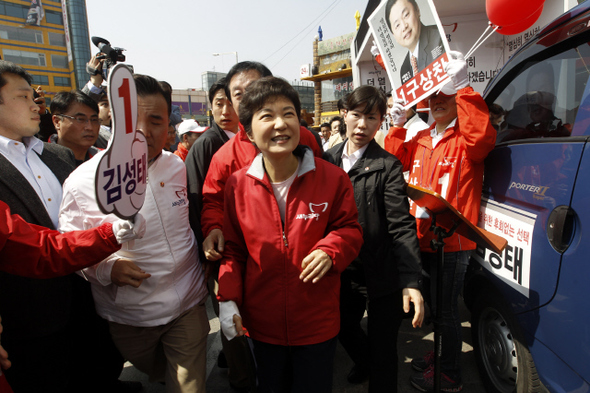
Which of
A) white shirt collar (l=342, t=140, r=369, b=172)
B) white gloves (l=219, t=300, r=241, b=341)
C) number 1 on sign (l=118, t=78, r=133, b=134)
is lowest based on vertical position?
white gloves (l=219, t=300, r=241, b=341)

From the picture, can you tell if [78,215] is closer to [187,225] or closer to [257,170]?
[187,225]

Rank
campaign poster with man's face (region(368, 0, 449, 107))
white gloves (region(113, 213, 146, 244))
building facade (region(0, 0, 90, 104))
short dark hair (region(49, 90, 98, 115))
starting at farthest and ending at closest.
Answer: building facade (region(0, 0, 90, 104)) < campaign poster with man's face (region(368, 0, 449, 107)) < short dark hair (region(49, 90, 98, 115)) < white gloves (region(113, 213, 146, 244))

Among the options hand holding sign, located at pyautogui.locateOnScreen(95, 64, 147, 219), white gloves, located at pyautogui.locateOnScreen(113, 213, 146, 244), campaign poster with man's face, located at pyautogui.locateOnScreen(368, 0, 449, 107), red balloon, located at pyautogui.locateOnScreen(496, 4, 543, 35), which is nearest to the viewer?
hand holding sign, located at pyautogui.locateOnScreen(95, 64, 147, 219)

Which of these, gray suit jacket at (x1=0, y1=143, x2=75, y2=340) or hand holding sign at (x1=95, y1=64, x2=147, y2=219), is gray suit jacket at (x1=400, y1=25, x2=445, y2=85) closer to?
hand holding sign at (x1=95, y1=64, x2=147, y2=219)

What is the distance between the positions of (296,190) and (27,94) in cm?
140

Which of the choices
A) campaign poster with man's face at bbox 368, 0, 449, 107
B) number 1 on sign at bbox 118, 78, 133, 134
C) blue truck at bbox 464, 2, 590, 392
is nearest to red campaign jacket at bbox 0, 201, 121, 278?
number 1 on sign at bbox 118, 78, 133, 134

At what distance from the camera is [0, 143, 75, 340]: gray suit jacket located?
1.52m

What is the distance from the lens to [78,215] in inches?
61.9

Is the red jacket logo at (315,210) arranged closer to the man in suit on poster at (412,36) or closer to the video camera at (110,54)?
the video camera at (110,54)

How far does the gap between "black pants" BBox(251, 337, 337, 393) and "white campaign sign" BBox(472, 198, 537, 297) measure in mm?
993

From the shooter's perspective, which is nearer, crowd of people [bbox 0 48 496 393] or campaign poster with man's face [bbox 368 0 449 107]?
crowd of people [bbox 0 48 496 393]

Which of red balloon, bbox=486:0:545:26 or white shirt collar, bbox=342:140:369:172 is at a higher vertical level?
red balloon, bbox=486:0:545:26

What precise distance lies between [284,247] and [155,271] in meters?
0.67

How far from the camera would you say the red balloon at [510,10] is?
9.74 feet
